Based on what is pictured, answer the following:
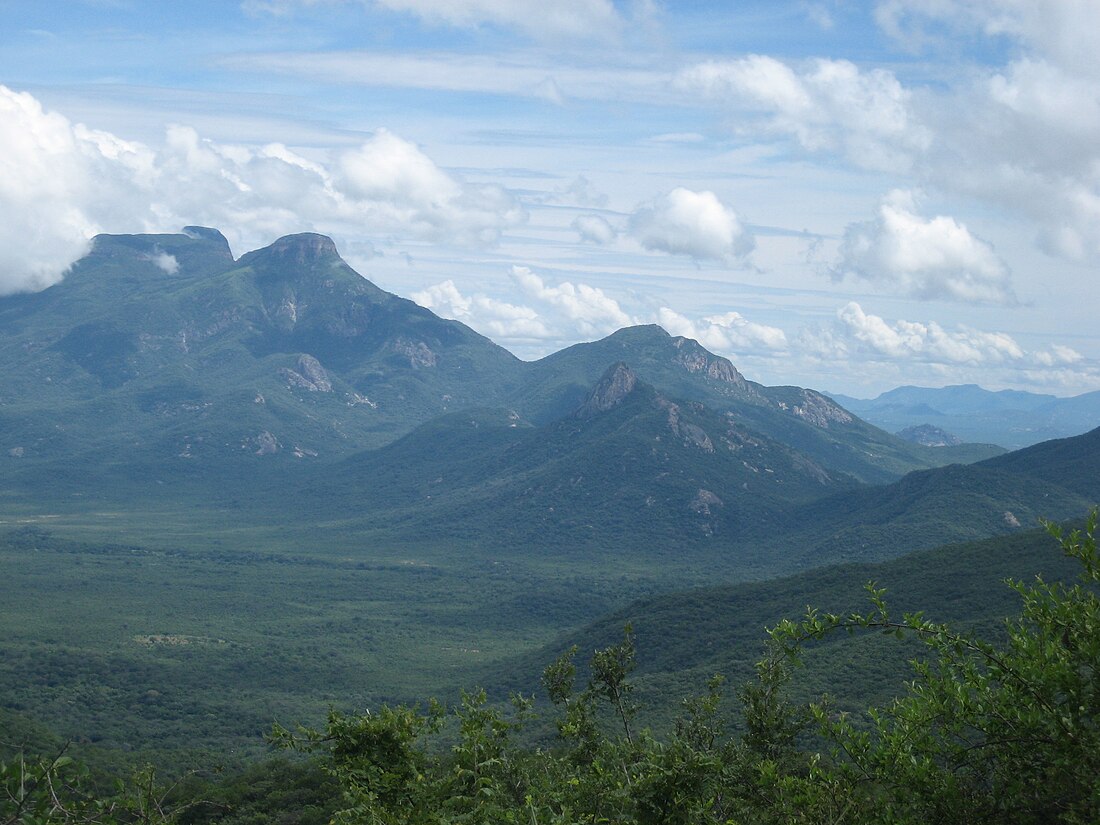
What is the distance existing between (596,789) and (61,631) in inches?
6418

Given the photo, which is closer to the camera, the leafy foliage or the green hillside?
the leafy foliage

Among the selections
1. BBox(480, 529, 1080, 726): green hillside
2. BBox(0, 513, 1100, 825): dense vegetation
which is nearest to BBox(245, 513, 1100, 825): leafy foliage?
BBox(0, 513, 1100, 825): dense vegetation

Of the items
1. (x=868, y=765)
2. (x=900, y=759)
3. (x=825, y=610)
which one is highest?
(x=900, y=759)

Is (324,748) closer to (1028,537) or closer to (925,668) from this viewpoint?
(925,668)

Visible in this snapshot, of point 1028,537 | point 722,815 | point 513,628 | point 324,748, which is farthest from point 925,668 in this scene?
point 513,628

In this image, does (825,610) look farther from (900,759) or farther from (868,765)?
(900,759)

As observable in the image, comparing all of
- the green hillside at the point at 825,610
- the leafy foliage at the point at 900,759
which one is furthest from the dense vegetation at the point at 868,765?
the green hillside at the point at 825,610

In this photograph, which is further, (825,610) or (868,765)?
(825,610)

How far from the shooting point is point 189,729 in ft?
383

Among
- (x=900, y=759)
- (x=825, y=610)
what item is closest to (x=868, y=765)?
(x=900, y=759)

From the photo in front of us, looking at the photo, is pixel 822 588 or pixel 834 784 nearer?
pixel 834 784

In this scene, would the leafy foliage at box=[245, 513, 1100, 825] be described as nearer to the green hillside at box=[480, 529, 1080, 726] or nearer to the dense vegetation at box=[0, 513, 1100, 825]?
the dense vegetation at box=[0, 513, 1100, 825]

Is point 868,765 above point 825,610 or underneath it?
above

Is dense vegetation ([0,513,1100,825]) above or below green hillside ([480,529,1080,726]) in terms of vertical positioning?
above
